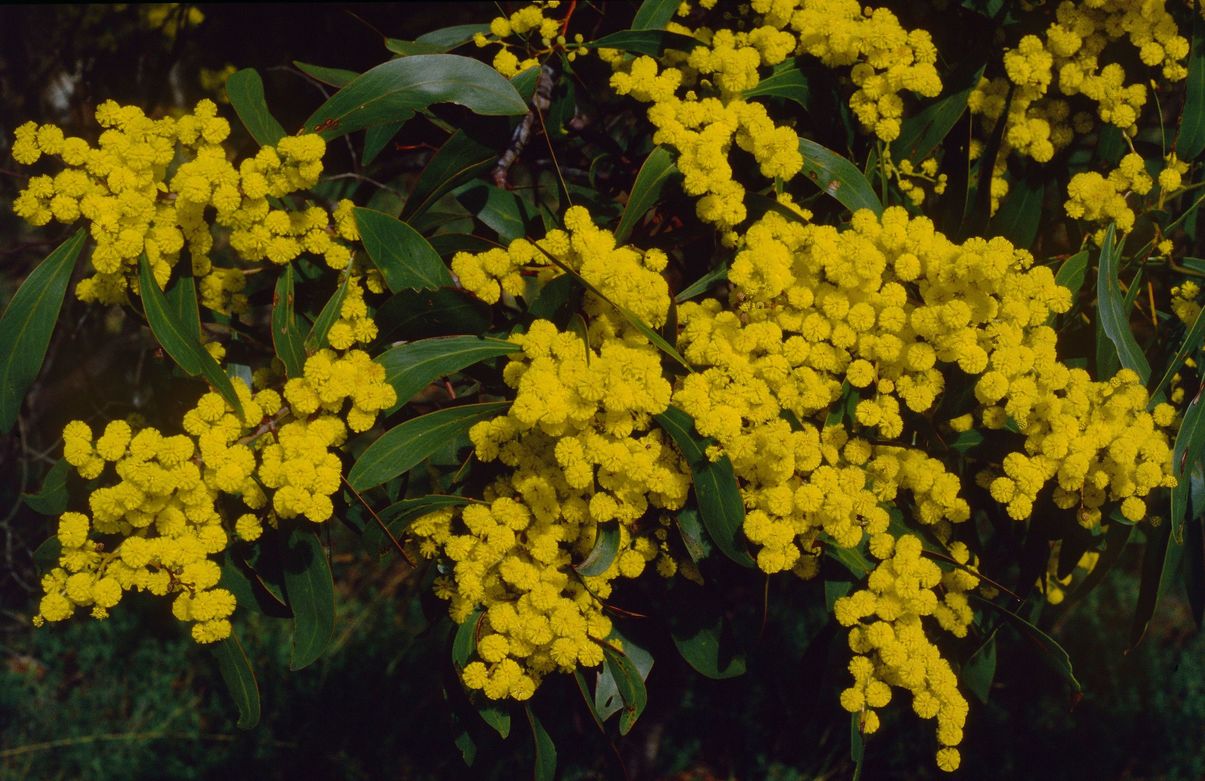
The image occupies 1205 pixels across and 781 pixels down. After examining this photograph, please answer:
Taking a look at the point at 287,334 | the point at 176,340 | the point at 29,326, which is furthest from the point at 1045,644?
the point at 29,326

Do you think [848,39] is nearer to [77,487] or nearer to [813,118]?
[813,118]

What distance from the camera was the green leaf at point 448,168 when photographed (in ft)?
5.46

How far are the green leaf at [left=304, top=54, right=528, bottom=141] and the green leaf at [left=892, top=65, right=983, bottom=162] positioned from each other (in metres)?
0.69

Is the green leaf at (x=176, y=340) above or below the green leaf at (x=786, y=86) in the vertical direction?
below

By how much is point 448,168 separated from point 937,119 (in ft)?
2.74

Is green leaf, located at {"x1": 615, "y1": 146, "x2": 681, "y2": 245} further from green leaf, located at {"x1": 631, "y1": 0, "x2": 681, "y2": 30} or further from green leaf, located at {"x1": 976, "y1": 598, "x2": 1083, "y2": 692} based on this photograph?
green leaf, located at {"x1": 976, "y1": 598, "x2": 1083, "y2": 692}

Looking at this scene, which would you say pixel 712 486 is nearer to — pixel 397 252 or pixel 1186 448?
pixel 397 252

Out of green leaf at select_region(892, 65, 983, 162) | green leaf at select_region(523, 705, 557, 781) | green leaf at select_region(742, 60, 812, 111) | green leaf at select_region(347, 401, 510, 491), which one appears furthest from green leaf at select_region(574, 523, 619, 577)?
green leaf at select_region(892, 65, 983, 162)

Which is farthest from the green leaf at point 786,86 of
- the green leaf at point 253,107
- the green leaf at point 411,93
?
the green leaf at point 253,107

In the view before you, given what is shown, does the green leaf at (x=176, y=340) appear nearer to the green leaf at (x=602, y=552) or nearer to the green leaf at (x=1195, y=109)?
the green leaf at (x=602, y=552)

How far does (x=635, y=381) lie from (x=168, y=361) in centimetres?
87

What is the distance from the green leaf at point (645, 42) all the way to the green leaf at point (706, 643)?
99 centimetres

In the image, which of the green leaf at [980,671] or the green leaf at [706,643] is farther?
the green leaf at [980,671]

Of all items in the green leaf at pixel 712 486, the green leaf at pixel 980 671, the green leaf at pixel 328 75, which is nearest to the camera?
the green leaf at pixel 712 486
